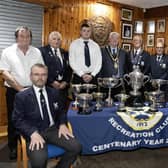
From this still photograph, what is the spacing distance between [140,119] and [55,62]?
4.49 feet

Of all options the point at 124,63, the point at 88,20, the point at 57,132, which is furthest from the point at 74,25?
the point at 57,132

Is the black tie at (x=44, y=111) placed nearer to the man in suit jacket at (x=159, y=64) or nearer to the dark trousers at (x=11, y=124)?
the dark trousers at (x=11, y=124)

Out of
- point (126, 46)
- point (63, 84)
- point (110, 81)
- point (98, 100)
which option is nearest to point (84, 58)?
point (63, 84)

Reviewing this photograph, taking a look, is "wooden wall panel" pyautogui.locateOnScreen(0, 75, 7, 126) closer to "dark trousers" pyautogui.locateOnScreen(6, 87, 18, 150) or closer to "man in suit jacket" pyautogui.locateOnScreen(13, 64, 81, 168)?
"dark trousers" pyautogui.locateOnScreen(6, 87, 18, 150)

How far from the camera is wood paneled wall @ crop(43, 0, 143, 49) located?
491 centimetres

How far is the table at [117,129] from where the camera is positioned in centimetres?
264

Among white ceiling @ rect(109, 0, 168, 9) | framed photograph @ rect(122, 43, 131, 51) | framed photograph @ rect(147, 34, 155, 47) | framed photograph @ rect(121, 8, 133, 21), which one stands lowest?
framed photograph @ rect(122, 43, 131, 51)

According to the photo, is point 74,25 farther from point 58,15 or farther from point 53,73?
point 53,73

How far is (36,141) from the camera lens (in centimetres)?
224

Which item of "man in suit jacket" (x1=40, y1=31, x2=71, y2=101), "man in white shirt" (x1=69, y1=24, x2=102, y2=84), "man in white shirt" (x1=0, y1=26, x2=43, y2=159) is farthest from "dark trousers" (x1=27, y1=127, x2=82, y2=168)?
"man in white shirt" (x1=69, y1=24, x2=102, y2=84)

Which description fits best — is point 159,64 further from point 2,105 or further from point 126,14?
point 2,105

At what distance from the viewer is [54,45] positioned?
355 cm

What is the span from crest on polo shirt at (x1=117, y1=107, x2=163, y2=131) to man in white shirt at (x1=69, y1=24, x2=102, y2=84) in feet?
3.24

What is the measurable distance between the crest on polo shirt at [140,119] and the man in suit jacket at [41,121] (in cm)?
60
